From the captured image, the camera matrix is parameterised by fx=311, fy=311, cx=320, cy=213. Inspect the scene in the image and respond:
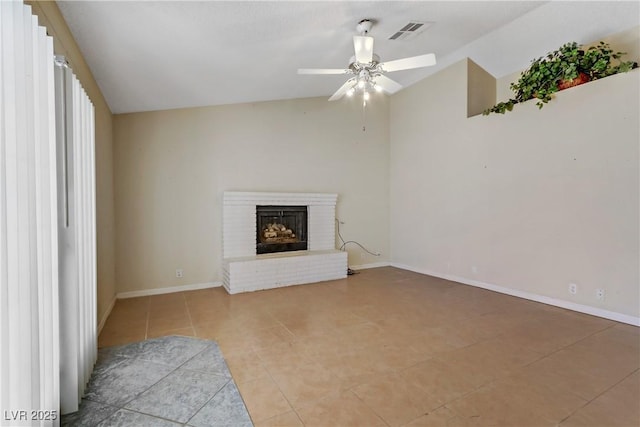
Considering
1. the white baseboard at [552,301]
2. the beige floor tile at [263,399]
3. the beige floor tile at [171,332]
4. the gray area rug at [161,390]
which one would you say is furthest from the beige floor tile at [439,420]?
the white baseboard at [552,301]

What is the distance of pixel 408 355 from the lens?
95.3 inches

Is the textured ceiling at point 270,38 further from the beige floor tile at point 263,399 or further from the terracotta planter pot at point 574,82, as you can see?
the beige floor tile at point 263,399

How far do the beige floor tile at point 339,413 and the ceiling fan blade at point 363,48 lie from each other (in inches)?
106

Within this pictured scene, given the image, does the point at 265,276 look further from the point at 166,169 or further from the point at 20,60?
the point at 20,60

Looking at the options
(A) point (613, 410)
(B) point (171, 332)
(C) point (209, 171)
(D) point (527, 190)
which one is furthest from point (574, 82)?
(B) point (171, 332)

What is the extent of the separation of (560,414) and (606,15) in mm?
3851

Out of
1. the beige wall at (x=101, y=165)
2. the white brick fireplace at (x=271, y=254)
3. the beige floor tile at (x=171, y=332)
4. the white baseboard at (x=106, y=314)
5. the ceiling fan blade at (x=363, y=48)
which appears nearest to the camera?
the beige wall at (x=101, y=165)

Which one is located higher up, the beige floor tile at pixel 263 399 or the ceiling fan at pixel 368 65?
the ceiling fan at pixel 368 65

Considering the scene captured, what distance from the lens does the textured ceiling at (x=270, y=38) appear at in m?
2.27

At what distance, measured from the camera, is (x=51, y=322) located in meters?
1.55

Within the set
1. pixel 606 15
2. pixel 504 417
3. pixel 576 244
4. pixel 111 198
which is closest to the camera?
pixel 504 417

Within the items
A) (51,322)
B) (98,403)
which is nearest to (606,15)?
(51,322)

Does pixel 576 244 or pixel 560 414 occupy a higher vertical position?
pixel 576 244

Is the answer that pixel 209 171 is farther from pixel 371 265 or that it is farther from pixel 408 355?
pixel 408 355
